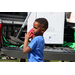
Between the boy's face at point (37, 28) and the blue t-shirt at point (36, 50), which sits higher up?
the boy's face at point (37, 28)

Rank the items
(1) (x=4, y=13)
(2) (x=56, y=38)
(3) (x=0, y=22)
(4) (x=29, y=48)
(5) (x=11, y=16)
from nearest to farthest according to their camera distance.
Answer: (4) (x=29, y=48), (3) (x=0, y=22), (2) (x=56, y=38), (5) (x=11, y=16), (1) (x=4, y=13)

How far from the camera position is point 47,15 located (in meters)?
4.25

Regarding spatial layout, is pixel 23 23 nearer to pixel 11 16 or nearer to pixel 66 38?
pixel 11 16

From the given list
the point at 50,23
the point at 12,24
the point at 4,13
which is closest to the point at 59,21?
the point at 50,23

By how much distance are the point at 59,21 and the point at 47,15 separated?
41 cm

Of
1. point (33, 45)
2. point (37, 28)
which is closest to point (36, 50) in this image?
point (33, 45)

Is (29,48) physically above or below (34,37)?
below

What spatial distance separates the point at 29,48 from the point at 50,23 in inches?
107

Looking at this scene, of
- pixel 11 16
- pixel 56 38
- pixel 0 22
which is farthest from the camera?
pixel 11 16

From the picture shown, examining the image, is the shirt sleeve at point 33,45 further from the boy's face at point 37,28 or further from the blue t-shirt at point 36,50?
the boy's face at point 37,28

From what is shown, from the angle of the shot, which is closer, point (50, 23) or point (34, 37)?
point (34, 37)

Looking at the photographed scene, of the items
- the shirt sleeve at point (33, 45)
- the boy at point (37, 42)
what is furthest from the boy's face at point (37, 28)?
the shirt sleeve at point (33, 45)

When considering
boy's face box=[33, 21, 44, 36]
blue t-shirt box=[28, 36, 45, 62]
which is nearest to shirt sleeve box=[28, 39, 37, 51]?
blue t-shirt box=[28, 36, 45, 62]

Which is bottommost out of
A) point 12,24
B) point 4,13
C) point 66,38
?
point 66,38
